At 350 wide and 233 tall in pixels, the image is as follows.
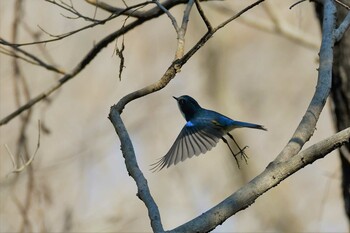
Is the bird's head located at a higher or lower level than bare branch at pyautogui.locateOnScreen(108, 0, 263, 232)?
higher

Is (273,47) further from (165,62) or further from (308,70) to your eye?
(165,62)

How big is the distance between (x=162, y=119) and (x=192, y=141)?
4689 millimetres

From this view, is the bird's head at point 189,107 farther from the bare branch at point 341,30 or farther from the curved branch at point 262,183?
the curved branch at point 262,183

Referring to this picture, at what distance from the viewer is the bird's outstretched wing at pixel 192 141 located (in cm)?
313

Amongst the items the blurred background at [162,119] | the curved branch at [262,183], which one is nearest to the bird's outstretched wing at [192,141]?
the curved branch at [262,183]

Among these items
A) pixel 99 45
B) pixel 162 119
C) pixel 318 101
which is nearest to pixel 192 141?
pixel 318 101

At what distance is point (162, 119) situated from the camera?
26.1 ft

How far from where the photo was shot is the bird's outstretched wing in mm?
3129

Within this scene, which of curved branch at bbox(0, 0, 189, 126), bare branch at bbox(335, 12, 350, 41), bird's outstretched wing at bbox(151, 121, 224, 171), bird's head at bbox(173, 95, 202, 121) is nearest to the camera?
bare branch at bbox(335, 12, 350, 41)

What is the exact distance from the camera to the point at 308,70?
9.07 m

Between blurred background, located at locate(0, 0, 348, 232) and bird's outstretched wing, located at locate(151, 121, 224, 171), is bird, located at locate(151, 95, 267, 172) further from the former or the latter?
blurred background, located at locate(0, 0, 348, 232)

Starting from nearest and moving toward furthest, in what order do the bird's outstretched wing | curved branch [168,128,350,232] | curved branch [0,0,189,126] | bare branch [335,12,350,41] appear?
curved branch [168,128,350,232]
bare branch [335,12,350,41]
the bird's outstretched wing
curved branch [0,0,189,126]

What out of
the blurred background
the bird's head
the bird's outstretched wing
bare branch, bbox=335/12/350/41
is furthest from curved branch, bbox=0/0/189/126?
the blurred background

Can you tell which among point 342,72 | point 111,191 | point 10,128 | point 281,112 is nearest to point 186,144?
point 342,72
